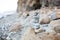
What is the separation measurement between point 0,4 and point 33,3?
11.1 ft

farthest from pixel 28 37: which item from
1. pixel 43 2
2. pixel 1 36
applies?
pixel 43 2

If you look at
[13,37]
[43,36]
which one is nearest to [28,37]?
[43,36]

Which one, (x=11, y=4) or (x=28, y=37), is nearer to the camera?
(x=28, y=37)

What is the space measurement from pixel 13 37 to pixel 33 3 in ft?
8.36

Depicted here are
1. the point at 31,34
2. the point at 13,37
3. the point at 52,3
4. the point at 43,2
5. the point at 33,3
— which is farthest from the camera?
the point at 33,3

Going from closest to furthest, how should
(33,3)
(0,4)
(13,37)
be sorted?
(13,37)
(33,3)
(0,4)

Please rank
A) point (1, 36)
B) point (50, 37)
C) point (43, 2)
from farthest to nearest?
point (43, 2), point (1, 36), point (50, 37)

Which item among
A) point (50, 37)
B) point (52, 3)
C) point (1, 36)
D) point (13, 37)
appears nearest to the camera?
point (50, 37)

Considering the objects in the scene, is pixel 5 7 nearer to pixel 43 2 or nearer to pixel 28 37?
pixel 43 2

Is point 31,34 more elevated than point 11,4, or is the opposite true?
point 31,34

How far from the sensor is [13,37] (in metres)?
2.50

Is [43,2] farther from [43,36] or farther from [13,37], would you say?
[43,36]

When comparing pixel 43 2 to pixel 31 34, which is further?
pixel 43 2

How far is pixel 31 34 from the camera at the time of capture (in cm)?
200
